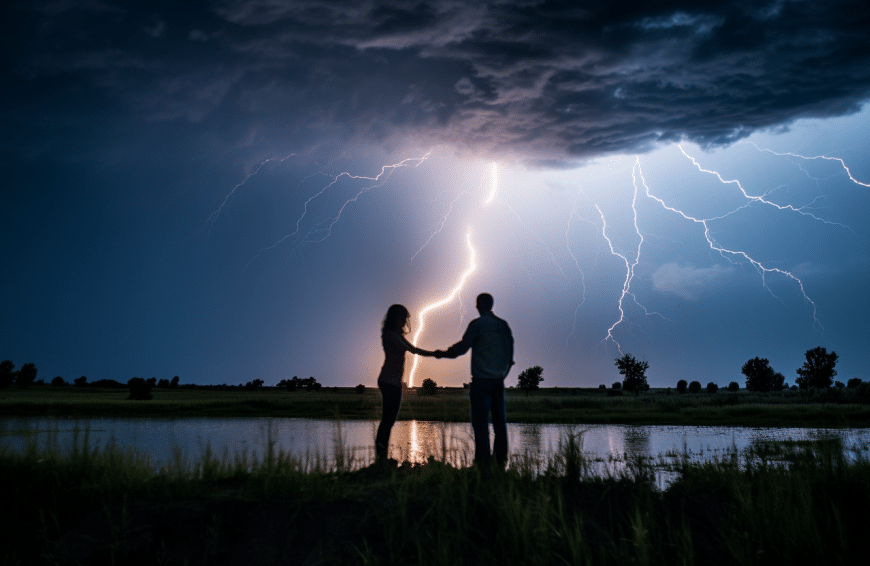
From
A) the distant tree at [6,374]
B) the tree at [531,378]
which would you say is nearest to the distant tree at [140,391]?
the distant tree at [6,374]

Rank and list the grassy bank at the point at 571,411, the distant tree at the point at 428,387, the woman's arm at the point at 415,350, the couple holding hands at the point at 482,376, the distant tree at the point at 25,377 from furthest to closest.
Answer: the distant tree at the point at 25,377
the distant tree at the point at 428,387
the grassy bank at the point at 571,411
the woman's arm at the point at 415,350
the couple holding hands at the point at 482,376

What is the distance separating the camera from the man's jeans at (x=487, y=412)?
770cm

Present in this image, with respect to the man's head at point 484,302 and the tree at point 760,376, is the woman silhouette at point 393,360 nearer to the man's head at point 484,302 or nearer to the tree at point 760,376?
the man's head at point 484,302

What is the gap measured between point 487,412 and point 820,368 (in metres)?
89.3

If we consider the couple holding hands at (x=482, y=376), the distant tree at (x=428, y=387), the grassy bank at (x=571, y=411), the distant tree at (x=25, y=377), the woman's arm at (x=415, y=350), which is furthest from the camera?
the distant tree at (x=25, y=377)

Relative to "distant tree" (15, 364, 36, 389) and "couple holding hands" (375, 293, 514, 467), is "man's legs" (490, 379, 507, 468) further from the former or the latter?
"distant tree" (15, 364, 36, 389)

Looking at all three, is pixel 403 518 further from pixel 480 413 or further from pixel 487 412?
pixel 487 412

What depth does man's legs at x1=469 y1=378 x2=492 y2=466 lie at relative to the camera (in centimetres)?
761

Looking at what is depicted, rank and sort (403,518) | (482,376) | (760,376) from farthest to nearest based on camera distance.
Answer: (760,376) → (482,376) → (403,518)

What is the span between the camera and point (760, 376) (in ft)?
312

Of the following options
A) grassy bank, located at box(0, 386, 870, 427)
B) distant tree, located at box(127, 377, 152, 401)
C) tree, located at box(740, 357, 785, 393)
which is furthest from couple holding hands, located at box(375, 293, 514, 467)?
tree, located at box(740, 357, 785, 393)

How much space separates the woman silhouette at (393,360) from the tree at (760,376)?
3989 inches

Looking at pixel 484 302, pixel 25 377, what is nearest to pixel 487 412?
pixel 484 302

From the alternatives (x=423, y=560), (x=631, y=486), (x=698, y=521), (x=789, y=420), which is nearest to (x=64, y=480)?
(x=423, y=560)
